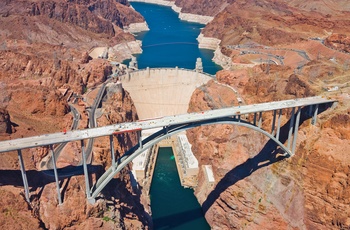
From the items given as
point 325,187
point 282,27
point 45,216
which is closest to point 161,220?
point 45,216

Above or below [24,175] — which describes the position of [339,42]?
below

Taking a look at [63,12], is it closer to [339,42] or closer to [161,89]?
[161,89]

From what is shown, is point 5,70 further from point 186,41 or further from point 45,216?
point 186,41

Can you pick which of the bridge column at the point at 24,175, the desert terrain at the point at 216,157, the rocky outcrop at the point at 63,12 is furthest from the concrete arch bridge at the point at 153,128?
the rocky outcrop at the point at 63,12

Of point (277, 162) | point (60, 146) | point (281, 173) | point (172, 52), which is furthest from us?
point (172, 52)

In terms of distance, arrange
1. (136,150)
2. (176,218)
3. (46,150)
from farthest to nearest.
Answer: (176,218)
(46,150)
(136,150)

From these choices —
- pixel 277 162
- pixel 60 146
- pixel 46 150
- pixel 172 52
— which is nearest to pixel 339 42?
pixel 172 52

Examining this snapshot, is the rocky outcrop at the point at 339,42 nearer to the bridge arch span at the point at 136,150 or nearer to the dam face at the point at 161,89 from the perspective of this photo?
the dam face at the point at 161,89

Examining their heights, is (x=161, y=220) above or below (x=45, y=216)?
below
